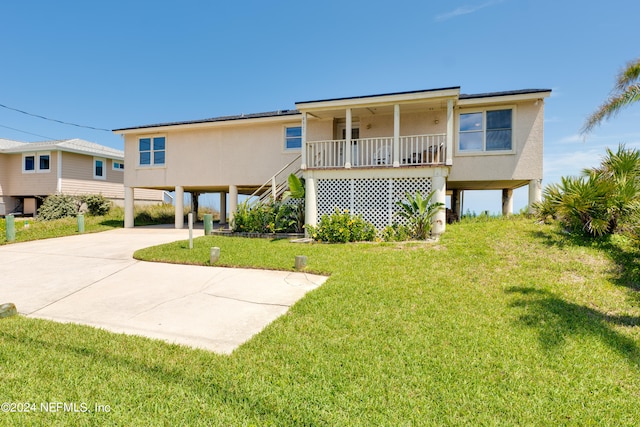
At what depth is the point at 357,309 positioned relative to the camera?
4.84 meters

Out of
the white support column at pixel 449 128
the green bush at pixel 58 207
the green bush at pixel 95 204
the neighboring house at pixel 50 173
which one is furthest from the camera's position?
the neighboring house at pixel 50 173

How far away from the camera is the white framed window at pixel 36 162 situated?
2084 cm

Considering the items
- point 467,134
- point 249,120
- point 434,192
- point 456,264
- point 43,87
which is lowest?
point 456,264

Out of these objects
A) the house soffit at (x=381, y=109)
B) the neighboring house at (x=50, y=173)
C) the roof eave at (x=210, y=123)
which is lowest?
the neighboring house at (x=50, y=173)

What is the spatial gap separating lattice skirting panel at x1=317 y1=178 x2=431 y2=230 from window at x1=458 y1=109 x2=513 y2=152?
3.28 m

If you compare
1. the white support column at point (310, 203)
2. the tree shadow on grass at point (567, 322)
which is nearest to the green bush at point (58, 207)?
the white support column at point (310, 203)

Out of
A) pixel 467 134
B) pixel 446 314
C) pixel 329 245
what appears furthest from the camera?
pixel 467 134

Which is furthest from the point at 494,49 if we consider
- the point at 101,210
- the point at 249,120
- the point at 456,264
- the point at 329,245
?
the point at 101,210

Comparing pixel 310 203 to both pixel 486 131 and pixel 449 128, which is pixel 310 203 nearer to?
pixel 449 128

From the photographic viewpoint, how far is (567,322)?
4512 millimetres

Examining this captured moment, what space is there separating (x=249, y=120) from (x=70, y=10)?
906cm

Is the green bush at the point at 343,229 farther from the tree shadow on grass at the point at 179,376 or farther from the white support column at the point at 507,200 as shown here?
the white support column at the point at 507,200

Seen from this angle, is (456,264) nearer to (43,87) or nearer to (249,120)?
(249,120)

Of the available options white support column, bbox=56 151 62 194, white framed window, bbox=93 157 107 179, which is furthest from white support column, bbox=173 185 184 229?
white framed window, bbox=93 157 107 179
